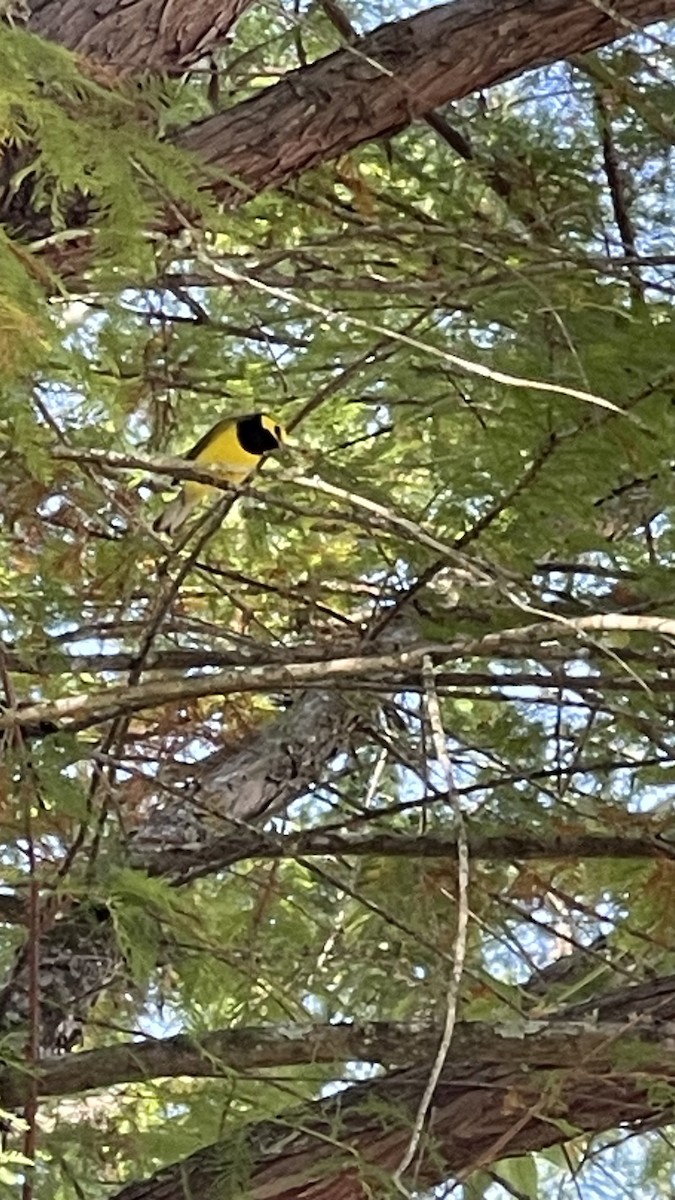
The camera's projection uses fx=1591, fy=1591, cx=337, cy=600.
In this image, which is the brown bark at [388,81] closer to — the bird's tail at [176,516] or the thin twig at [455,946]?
the bird's tail at [176,516]

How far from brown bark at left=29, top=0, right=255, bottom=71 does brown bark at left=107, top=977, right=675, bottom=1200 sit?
1497 mm

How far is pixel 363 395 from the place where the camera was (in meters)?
2.71

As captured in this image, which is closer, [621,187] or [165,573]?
[165,573]

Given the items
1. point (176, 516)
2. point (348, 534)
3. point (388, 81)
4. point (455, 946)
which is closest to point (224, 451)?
point (348, 534)

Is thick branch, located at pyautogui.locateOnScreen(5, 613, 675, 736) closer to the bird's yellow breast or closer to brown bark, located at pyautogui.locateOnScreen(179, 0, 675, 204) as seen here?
the bird's yellow breast

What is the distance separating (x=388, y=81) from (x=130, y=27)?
0.41m

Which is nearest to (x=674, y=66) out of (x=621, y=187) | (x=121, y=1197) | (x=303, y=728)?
(x=621, y=187)

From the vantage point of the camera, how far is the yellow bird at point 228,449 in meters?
2.57

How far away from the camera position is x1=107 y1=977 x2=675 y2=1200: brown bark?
1.97m

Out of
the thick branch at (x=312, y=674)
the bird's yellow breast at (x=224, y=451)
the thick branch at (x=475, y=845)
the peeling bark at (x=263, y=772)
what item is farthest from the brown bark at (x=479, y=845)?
the bird's yellow breast at (x=224, y=451)

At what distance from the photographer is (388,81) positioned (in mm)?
2480

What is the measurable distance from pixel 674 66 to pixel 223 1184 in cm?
197

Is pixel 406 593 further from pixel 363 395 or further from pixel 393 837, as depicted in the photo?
pixel 363 395

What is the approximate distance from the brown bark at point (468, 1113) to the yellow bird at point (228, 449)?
2.83ft
